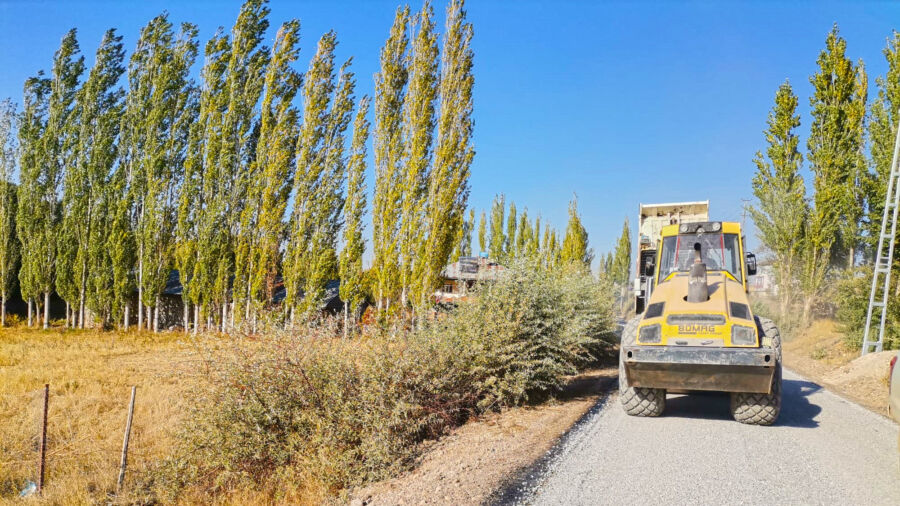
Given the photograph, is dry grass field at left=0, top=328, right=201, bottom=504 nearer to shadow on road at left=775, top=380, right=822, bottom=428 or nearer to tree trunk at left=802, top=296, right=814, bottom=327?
shadow on road at left=775, top=380, right=822, bottom=428

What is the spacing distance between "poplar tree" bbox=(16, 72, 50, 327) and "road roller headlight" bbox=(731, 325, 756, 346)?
32288mm

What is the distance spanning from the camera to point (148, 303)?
2516cm

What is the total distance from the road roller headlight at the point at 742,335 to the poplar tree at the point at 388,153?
1228cm

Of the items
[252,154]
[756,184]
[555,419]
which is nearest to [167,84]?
[252,154]

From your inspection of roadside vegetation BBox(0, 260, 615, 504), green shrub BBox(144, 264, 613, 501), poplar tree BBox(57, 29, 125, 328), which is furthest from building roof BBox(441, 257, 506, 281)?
poplar tree BBox(57, 29, 125, 328)

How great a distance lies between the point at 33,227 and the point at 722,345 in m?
33.2

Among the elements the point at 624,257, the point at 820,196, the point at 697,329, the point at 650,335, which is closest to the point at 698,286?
the point at 697,329

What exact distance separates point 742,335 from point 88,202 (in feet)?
99.4

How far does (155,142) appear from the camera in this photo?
84.7 feet

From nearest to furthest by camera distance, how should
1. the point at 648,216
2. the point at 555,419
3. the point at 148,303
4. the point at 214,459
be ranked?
the point at 214,459 → the point at 555,419 → the point at 648,216 → the point at 148,303

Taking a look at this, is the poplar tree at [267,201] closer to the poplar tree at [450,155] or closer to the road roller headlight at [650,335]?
the poplar tree at [450,155]

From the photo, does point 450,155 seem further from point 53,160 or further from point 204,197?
point 53,160

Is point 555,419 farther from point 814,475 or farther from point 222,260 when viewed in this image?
point 222,260

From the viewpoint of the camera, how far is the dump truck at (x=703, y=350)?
6.47 metres
